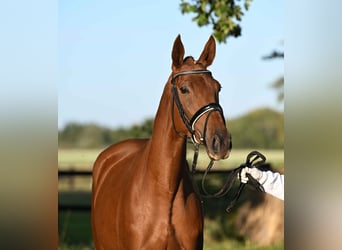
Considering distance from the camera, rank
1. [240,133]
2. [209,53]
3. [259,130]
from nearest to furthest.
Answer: [209,53], [240,133], [259,130]

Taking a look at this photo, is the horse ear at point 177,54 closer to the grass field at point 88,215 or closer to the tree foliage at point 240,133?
the grass field at point 88,215

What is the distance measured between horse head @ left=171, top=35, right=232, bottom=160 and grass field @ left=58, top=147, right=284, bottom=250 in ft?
16.0

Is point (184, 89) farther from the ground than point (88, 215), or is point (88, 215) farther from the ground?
point (184, 89)

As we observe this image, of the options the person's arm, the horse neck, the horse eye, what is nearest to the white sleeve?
the person's arm

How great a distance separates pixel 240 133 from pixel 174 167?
859 centimetres

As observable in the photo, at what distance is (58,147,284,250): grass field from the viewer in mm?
9031

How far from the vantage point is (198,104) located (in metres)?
3.37

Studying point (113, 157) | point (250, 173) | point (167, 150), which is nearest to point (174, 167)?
point (167, 150)

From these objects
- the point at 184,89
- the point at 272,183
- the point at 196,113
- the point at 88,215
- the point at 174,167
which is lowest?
the point at 88,215

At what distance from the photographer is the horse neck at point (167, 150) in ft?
11.9

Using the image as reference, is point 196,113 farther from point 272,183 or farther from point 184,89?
point 272,183

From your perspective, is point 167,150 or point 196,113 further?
point 167,150
